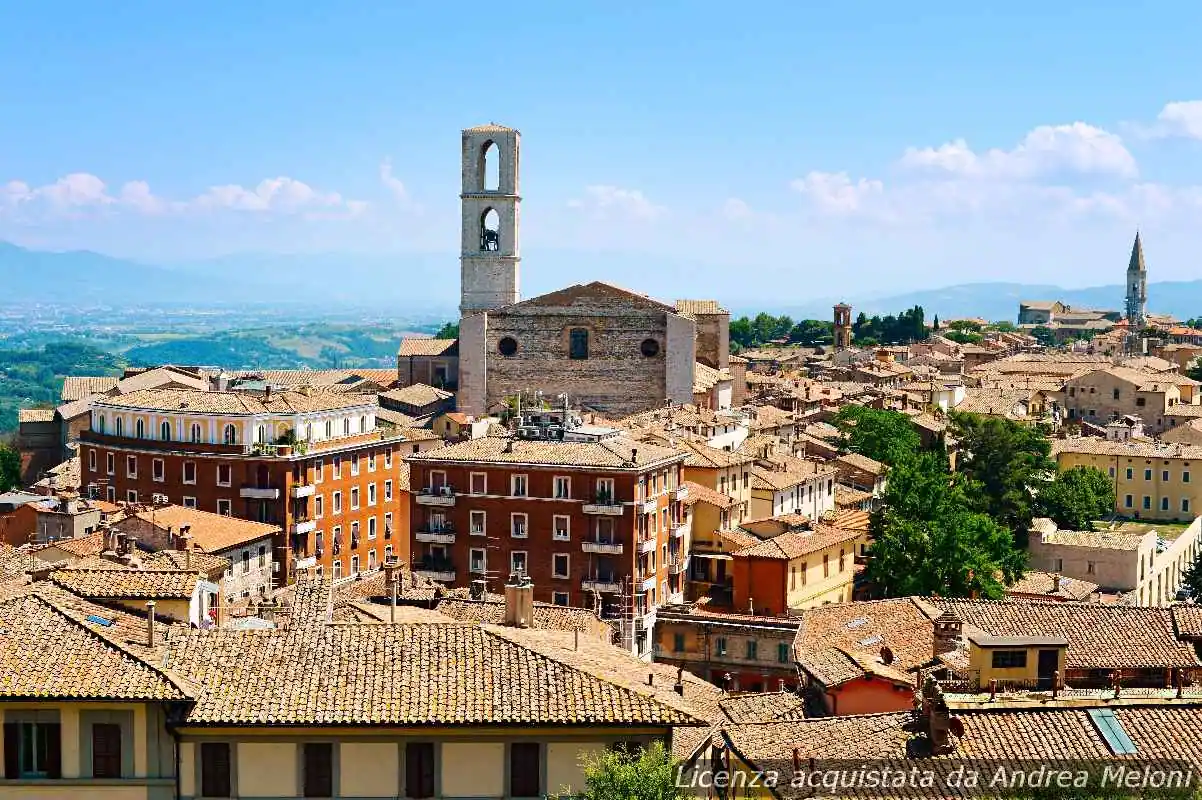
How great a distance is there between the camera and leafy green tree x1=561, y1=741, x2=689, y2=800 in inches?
507

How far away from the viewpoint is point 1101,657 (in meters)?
21.9

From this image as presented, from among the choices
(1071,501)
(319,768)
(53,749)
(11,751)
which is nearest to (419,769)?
(319,768)

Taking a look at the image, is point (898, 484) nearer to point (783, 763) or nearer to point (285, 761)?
point (783, 763)

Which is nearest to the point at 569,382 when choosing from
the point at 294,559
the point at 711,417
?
the point at 711,417

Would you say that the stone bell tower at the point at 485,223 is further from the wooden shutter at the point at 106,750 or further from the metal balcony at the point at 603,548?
the wooden shutter at the point at 106,750

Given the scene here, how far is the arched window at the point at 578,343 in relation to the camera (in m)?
71.0

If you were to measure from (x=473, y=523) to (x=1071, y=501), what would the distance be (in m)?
26.2

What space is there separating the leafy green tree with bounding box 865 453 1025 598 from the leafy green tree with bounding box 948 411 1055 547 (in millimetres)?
7931

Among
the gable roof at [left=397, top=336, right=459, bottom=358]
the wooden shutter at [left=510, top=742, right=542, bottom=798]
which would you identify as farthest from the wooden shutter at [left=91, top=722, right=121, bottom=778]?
the gable roof at [left=397, top=336, right=459, bottom=358]

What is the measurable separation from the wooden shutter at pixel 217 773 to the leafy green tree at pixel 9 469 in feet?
146

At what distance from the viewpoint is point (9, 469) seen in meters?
57.5

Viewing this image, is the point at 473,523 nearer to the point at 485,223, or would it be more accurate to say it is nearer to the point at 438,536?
the point at 438,536

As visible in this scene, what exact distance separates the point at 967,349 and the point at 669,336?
1902 inches

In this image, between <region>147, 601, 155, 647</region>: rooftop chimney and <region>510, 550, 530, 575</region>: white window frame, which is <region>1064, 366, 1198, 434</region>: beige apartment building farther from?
<region>147, 601, 155, 647</region>: rooftop chimney
